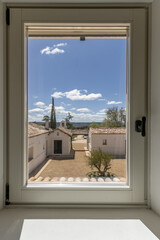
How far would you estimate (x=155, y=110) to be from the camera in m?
0.98

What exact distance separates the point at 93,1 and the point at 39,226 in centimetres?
136

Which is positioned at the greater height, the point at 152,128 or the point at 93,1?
the point at 93,1

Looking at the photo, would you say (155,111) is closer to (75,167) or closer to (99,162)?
(99,162)

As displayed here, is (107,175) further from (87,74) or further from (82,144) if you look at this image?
(87,74)

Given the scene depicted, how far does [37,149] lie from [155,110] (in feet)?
2.65

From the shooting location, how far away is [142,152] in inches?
40.8

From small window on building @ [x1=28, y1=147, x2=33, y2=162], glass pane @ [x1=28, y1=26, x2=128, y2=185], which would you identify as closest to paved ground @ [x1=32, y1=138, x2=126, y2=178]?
glass pane @ [x1=28, y1=26, x2=128, y2=185]

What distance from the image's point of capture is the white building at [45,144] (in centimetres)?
108

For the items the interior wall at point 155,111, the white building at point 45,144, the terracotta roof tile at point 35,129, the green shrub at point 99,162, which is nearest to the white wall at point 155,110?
the interior wall at point 155,111

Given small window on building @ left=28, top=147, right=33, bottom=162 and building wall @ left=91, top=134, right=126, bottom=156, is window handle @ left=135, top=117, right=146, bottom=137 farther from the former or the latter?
small window on building @ left=28, top=147, right=33, bottom=162

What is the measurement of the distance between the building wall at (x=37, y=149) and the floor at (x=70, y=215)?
26cm

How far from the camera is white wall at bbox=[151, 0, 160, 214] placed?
3.16 ft

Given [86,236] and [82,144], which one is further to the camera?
[82,144]

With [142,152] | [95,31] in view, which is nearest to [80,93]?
[95,31]
